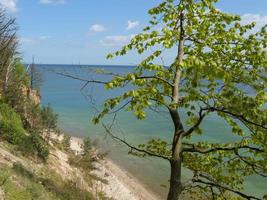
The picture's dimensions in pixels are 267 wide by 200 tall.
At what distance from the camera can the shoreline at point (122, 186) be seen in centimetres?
2805

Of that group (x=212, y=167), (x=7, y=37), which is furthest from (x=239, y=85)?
(x=7, y=37)

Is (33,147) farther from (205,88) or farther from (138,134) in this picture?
(138,134)

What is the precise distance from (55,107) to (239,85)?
7227cm

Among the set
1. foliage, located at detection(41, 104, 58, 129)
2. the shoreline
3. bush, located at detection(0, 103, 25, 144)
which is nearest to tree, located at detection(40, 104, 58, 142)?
foliage, located at detection(41, 104, 58, 129)

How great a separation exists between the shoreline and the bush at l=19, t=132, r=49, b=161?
13.7 ft

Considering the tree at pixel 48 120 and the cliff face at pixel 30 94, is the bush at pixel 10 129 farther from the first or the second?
the cliff face at pixel 30 94

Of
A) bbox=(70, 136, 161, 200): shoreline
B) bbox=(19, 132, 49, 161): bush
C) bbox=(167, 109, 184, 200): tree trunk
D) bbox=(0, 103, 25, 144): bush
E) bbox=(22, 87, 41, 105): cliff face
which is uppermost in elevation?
bbox=(167, 109, 184, 200): tree trunk

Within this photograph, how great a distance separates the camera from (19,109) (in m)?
30.5

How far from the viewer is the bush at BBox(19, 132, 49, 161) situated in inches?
939

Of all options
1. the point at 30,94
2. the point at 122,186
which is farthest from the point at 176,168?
the point at 30,94

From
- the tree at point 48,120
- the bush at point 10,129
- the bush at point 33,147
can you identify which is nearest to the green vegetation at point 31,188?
the bush at point 33,147

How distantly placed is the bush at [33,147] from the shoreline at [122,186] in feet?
13.7

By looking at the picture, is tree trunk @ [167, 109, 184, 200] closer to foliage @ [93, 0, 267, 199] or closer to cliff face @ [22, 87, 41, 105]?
foliage @ [93, 0, 267, 199]

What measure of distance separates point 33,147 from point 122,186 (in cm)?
835
